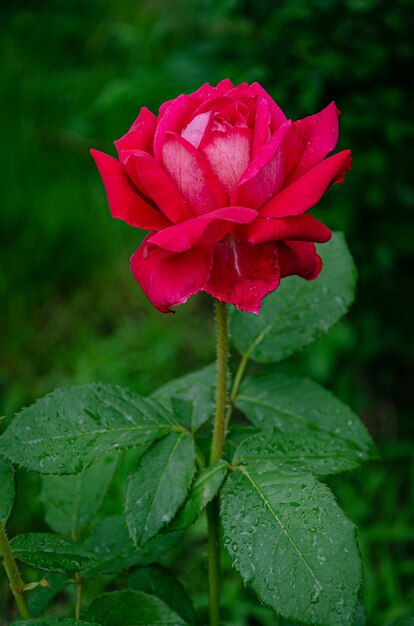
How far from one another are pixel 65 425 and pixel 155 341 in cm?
171

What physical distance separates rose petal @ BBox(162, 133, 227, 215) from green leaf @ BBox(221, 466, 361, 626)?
0.26 metres

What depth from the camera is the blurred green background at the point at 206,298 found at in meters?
1.83

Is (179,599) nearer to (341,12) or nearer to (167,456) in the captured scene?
(167,456)

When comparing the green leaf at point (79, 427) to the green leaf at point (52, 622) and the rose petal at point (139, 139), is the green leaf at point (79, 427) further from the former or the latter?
the rose petal at point (139, 139)

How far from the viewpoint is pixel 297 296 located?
88cm

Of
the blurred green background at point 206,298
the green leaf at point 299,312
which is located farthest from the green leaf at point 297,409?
the blurred green background at point 206,298

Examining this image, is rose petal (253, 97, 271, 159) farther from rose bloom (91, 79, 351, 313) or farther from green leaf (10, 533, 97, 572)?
green leaf (10, 533, 97, 572)

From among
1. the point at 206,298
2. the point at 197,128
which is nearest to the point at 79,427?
the point at 197,128

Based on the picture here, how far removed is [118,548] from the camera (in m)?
0.84

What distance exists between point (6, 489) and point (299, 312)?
0.40m

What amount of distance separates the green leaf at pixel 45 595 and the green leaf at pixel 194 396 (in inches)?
9.3

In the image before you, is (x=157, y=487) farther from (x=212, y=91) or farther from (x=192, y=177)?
(x=212, y=91)

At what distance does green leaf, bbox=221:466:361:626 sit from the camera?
22.3 inches

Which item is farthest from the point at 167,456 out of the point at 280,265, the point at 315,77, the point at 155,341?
the point at 155,341
